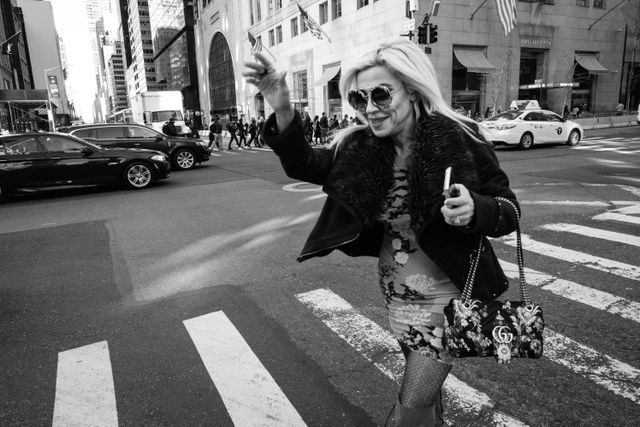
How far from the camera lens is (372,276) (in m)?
4.96

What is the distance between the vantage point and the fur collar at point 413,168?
5.79 feet

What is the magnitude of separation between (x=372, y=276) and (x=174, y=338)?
220 cm

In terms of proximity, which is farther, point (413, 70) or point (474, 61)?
point (474, 61)

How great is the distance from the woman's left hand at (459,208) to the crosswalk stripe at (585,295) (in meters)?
3.19

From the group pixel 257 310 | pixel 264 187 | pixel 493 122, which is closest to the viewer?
pixel 257 310

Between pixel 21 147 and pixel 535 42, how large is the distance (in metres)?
34.5

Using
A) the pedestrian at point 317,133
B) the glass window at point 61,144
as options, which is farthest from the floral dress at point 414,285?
the pedestrian at point 317,133

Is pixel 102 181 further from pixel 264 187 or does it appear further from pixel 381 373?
pixel 381 373

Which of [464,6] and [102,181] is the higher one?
[464,6]

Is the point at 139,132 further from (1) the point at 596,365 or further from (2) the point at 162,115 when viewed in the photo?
(2) the point at 162,115

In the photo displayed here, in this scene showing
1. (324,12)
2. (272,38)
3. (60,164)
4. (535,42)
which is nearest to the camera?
(60,164)

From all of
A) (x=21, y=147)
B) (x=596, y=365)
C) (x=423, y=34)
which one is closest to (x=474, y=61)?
(x=423, y=34)

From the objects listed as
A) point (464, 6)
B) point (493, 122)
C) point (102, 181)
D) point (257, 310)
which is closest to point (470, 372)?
point (257, 310)

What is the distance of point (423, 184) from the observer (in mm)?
1789
